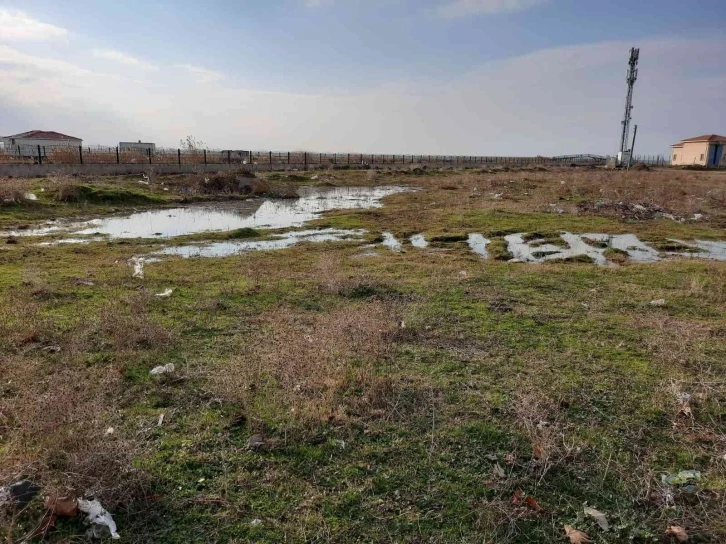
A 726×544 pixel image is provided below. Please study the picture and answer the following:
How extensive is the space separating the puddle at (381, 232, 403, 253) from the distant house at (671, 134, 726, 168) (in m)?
57.8

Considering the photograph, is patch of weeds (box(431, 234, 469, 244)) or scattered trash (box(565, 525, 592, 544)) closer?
scattered trash (box(565, 525, 592, 544))

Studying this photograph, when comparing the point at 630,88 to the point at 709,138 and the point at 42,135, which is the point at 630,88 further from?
the point at 42,135

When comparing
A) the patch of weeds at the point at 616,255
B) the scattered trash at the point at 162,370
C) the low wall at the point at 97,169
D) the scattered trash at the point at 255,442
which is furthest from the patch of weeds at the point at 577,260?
the low wall at the point at 97,169

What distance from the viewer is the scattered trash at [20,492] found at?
9.22ft

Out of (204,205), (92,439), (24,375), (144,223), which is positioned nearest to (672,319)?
(92,439)

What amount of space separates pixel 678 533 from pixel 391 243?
1033 centimetres

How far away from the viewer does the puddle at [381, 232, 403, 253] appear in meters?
12.1

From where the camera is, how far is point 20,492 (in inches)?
113

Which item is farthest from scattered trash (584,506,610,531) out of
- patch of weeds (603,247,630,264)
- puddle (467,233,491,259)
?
patch of weeds (603,247,630,264)

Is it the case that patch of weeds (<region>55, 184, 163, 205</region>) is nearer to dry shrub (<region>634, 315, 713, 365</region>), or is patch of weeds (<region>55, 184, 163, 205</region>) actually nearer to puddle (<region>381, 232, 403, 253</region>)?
puddle (<region>381, 232, 403, 253</region>)

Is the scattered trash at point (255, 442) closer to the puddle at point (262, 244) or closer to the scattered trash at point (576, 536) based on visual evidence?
the scattered trash at point (576, 536)

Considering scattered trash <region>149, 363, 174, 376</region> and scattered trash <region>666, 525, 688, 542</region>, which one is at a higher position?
scattered trash <region>149, 363, 174, 376</region>

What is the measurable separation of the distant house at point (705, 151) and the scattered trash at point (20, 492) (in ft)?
224

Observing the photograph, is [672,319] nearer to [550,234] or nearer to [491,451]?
[491,451]
